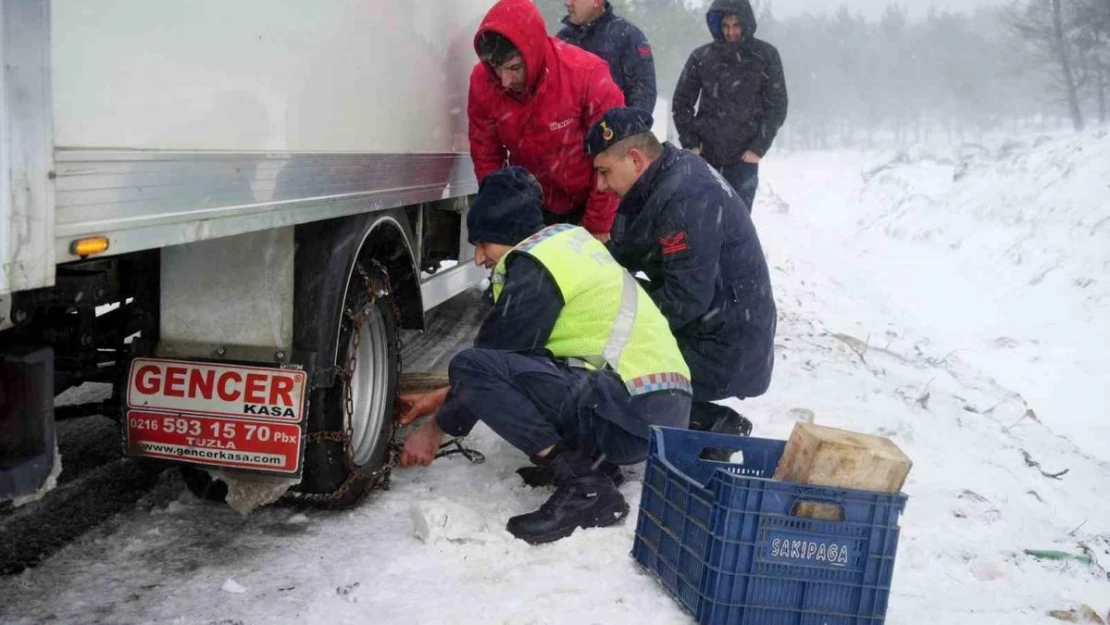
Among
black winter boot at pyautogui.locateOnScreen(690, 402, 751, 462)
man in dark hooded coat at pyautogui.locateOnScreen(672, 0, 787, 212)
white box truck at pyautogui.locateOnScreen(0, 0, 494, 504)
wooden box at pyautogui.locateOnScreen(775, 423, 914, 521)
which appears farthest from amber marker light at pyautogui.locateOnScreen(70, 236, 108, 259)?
man in dark hooded coat at pyautogui.locateOnScreen(672, 0, 787, 212)

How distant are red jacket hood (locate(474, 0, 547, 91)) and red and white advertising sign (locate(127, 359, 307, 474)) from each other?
195 cm

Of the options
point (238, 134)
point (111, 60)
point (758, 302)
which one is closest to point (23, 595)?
point (238, 134)

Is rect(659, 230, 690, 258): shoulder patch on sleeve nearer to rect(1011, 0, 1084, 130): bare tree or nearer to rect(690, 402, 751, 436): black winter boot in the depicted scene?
rect(690, 402, 751, 436): black winter boot

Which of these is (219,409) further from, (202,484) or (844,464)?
(844,464)

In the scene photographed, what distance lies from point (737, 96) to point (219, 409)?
5077 mm

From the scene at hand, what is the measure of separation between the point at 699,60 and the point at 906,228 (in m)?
20.7

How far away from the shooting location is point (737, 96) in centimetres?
728

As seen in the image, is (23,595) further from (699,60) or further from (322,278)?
(699,60)

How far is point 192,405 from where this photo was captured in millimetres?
3166

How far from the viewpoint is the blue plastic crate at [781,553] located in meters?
2.89

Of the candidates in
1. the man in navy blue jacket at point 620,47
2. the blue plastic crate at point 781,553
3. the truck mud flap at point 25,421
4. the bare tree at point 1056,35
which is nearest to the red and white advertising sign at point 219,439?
the truck mud flap at point 25,421

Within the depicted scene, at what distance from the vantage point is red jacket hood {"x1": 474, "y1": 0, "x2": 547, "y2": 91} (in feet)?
14.5

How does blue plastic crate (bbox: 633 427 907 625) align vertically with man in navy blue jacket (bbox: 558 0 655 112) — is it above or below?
below

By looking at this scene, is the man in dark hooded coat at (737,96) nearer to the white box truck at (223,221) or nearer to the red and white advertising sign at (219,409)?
the white box truck at (223,221)
